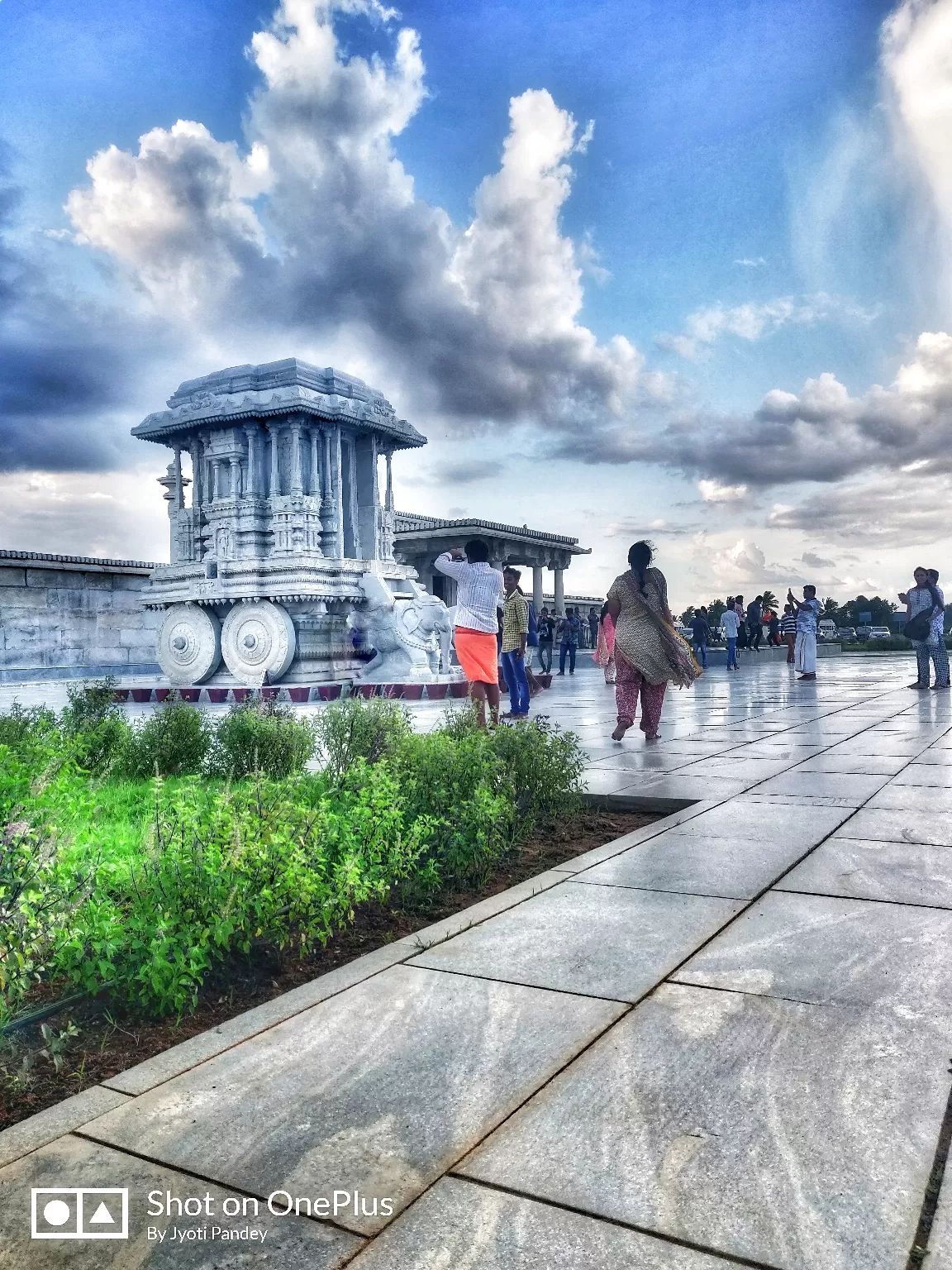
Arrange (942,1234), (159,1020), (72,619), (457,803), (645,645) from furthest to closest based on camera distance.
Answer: (72,619) → (645,645) → (457,803) → (159,1020) → (942,1234)

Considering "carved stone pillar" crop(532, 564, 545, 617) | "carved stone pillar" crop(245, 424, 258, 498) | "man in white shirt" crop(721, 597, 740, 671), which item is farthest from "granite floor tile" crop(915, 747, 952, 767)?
"carved stone pillar" crop(532, 564, 545, 617)

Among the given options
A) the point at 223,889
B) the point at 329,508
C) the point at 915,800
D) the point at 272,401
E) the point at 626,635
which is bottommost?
the point at 915,800

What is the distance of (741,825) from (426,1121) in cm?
305

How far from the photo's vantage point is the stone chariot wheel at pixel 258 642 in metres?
15.4

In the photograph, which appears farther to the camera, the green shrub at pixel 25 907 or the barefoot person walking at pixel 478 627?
the barefoot person walking at pixel 478 627

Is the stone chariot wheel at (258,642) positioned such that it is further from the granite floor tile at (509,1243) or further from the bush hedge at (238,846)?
the granite floor tile at (509,1243)

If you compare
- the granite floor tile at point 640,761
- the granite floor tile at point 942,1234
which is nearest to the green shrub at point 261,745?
the granite floor tile at point 640,761

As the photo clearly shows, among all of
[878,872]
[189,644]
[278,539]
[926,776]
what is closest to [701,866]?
→ [878,872]

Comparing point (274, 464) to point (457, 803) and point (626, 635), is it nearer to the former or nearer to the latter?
point (626, 635)

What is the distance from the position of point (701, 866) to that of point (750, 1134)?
6.83ft

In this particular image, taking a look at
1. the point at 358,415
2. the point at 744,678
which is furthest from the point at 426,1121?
the point at 744,678

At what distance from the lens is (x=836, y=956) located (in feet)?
9.13

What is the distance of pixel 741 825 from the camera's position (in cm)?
464

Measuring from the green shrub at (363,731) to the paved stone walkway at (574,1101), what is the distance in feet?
6.54
